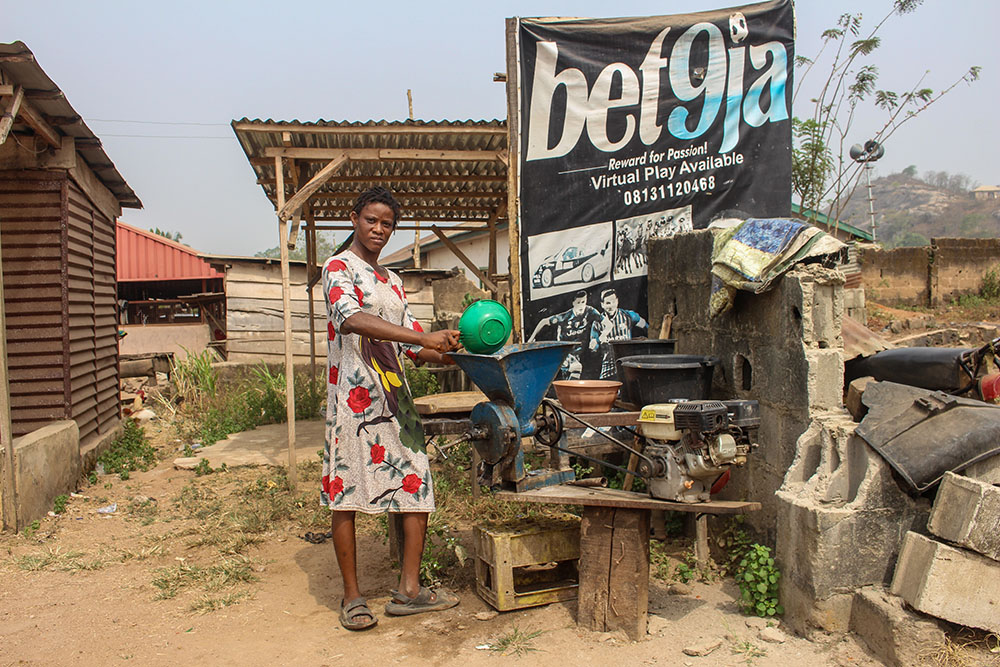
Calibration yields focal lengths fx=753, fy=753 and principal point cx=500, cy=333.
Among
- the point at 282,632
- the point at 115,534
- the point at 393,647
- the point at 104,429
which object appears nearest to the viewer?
the point at 393,647

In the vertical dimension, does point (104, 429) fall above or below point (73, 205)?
below

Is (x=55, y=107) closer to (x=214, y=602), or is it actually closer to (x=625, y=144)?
(x=214, y=602)

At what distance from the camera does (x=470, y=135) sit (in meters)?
6.64

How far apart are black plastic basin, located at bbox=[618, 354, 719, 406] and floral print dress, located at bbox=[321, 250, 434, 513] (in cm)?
148

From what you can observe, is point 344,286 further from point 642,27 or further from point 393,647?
point 642,27

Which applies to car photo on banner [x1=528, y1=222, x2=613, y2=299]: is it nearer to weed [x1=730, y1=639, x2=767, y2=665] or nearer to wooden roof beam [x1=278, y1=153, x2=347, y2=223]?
wooden roof beam [x1=278, y1=153, x2=347, y2=223]

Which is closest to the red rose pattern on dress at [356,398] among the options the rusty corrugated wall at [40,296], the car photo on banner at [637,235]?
the car photo on banner at [637,235]

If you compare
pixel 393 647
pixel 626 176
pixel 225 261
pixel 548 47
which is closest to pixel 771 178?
pixel 626 176

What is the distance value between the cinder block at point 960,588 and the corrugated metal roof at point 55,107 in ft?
19.5

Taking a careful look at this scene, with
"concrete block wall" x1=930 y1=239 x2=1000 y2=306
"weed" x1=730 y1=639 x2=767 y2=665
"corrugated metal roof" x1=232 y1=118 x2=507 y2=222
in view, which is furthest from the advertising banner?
"concrete block wall" x1=930 y1=239 x2=1000 y2=306

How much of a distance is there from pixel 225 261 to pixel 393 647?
10.7 m

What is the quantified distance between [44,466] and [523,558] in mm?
4245

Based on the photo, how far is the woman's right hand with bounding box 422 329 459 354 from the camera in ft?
10.9

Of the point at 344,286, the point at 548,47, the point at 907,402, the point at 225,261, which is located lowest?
the point at 907,402
